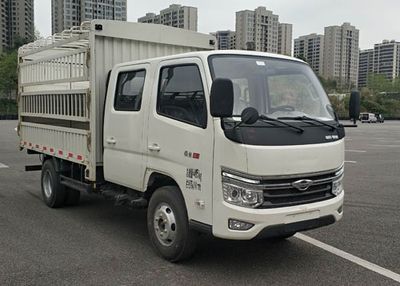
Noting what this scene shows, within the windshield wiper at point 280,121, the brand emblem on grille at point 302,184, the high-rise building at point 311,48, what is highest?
the high-rise building at point 311,48

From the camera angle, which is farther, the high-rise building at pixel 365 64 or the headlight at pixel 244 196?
the high-rise building at pixel 365 64

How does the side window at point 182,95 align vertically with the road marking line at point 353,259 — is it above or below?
above

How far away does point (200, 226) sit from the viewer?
4441mm

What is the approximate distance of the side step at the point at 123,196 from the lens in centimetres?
545

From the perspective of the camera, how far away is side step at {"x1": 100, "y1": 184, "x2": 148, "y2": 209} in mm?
5449

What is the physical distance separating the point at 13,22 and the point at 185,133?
103 metres

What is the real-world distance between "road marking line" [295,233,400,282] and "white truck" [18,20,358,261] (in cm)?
64

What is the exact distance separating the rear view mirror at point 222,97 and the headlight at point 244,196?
0.70 meters

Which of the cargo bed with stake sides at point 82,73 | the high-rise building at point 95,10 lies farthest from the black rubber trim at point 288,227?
the high-rise building at point 95,10

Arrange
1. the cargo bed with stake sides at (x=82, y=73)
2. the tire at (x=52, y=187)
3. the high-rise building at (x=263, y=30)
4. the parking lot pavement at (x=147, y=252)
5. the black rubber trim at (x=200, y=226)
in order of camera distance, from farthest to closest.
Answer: the high-rise building at (x=263, y=30) → the tire at (x=52, y=187) → the cargo bed with stake sides at (x=82, y=73) → the parking lot pavement at (x=147, y=252) → the black rubber trim at (x=200, y=226)

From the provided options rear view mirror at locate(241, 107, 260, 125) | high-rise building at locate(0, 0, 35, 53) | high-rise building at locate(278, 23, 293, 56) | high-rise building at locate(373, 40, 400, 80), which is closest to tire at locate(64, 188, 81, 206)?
rear view mirror at locate(241, 107, 260, 125)

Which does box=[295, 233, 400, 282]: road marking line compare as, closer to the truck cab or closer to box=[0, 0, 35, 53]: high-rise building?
the truck cab

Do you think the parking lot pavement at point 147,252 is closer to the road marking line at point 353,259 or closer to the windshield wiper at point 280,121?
the road marking line at point 353,259

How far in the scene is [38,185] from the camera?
9688mm
